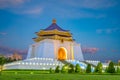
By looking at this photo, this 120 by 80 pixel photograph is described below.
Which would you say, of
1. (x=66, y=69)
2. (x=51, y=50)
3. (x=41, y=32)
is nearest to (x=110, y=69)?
(x=66, y=69)

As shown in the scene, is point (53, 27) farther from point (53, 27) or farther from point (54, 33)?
point (54, 33)

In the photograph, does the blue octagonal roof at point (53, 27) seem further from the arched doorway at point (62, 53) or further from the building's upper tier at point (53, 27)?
the arched doorway at point (62, 53)

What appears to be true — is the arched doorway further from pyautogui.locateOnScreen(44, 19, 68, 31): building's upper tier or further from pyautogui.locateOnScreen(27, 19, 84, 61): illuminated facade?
pyautogui.locateOnScreen(44, 19, 68, 31): building's upper tier

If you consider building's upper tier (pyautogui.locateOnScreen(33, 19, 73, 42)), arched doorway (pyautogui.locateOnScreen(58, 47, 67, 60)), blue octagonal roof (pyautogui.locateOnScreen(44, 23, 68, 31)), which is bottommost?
arched doorway (pyautogui.locateOnScreen(58, 47, 67, 60))

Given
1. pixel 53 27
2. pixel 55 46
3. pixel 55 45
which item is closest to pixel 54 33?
pixel 53 27

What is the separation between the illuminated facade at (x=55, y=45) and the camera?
40.8 m

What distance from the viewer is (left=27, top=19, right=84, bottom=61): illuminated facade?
4078 centimetres

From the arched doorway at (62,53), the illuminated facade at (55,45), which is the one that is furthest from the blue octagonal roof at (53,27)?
the arched doorway at (62,53)

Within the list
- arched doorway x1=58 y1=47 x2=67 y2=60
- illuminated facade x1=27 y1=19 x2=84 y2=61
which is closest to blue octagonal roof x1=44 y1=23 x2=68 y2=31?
illuminated facade x1=27 y1=19 x2=84 y2=61

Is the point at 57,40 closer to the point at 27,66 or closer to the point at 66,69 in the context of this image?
the point at 27,66

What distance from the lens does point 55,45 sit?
41344mm

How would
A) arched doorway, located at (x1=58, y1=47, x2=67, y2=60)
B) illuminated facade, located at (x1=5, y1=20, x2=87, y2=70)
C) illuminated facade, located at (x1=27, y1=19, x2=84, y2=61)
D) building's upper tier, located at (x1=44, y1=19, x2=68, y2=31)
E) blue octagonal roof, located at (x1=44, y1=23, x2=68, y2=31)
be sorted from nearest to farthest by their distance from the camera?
illuminated facade, located at (x1=5, y1=20, x2=87, y2=70) < illuminated facade, located at (x1=27, y1=19, x2=84, y2=61) < arched doorway, located at (x1=58, y1=47, x2=67, y2=60) < building's upper tier, located at (x1=44, y1=19, x2=68, y2=31) < blue octagonal roof, located at (x1=44, y1=23, x2=68, y2=31)

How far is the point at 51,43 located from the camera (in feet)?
135

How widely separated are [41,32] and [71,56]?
261 inches
